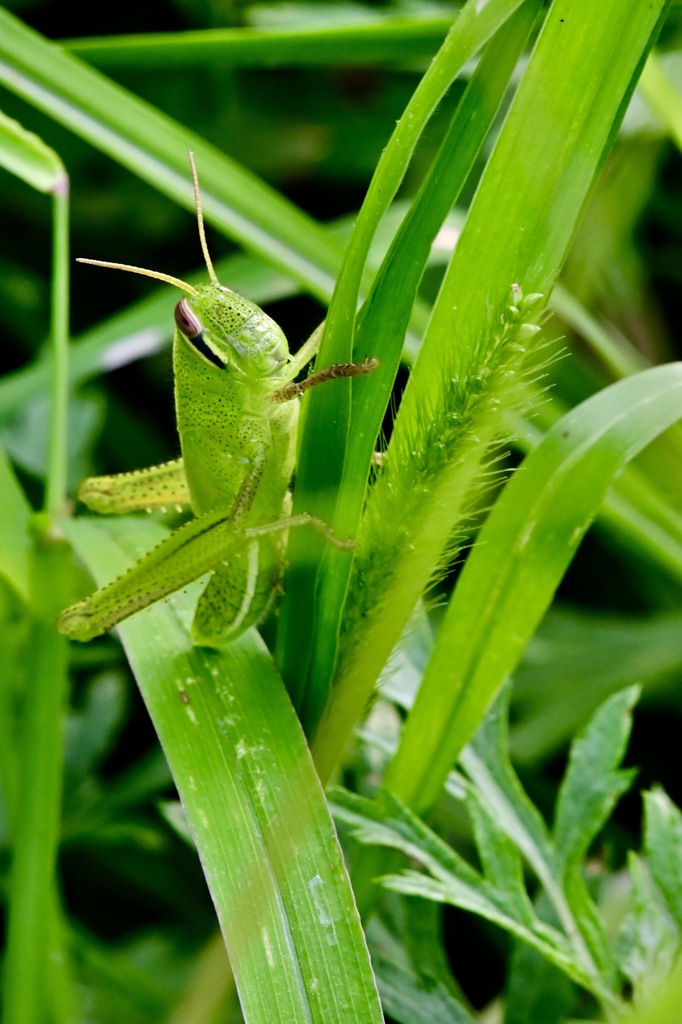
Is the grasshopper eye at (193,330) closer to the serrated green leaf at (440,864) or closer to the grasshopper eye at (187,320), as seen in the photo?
the grasshopper eye at (187,320)

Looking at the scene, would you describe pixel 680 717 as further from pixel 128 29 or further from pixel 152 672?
pixel 128 29

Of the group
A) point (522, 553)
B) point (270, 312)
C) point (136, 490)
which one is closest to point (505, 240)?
point (522, 553)

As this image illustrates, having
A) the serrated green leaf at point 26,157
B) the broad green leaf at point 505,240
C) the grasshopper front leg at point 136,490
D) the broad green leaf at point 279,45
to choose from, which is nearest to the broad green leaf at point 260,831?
the broad green leaf at point 505,240

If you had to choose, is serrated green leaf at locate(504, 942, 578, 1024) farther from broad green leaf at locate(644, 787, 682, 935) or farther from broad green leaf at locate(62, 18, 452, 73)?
broad green leaf at locate(62, 18, 452, 73)

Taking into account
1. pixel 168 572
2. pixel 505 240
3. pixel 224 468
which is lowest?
pixel 168 572

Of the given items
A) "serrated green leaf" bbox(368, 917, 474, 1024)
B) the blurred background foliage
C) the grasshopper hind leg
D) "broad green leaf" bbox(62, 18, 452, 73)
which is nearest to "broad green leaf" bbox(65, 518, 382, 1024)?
the grasshopper hind leg

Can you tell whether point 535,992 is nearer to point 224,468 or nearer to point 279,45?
point 224,468
